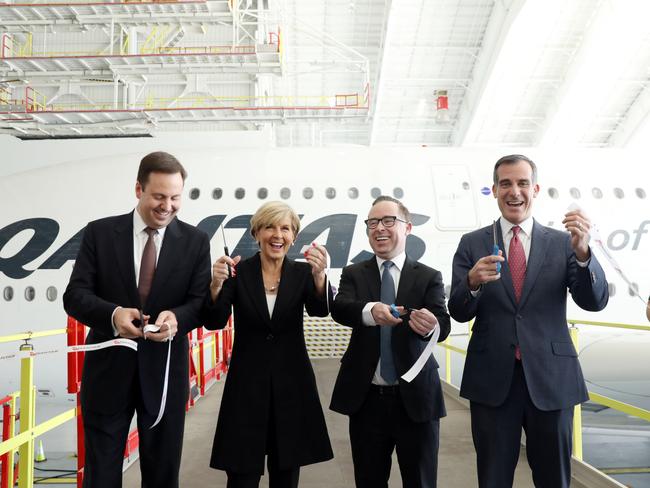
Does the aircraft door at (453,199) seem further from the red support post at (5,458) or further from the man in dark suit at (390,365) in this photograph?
the red support post at (5,458)

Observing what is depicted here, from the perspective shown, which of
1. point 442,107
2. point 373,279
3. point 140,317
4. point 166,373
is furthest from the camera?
point 442,107

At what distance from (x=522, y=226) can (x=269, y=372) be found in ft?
5.23

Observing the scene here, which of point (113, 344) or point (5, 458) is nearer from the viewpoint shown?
point (113, 344)

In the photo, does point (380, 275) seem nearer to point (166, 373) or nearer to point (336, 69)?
point (166, 373)

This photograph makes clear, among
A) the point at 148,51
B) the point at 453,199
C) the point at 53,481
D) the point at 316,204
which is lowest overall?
the point at 53,481

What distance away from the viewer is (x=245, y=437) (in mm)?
2756

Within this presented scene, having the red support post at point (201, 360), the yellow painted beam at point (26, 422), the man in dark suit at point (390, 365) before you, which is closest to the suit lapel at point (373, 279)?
the man in dark suit at point (390, 365)

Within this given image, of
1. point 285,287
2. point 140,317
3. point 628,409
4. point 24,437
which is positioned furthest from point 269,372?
point 628,409

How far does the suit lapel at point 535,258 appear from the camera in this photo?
2.83 meters

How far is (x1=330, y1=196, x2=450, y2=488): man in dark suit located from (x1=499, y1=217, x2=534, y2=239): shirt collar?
46 cm

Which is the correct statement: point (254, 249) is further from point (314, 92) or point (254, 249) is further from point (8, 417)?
point (314, 92)

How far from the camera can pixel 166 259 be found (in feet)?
9.12

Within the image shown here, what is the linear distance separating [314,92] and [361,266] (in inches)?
1100

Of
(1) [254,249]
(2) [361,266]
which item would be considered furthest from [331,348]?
(2) [361,266]
